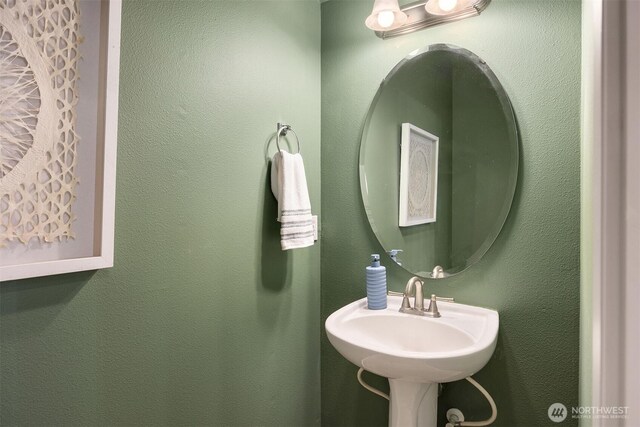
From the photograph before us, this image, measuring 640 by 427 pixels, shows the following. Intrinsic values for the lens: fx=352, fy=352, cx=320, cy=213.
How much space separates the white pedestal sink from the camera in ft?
3.32

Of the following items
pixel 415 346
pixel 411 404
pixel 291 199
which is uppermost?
pixel 291 199

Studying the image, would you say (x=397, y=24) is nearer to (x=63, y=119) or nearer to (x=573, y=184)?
(x=573, y=184)

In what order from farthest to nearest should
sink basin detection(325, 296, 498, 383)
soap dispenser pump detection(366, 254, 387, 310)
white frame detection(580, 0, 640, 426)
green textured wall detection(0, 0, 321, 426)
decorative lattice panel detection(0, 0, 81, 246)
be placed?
soap dispenser pump detection(366, 254, 387, 310) < sink basin detection(325, 296, 498, 383) < green textured wall detection(0, 0, 321, 426) < decorative lattice panel detection(0, 0, 81, 246) < white frame detection(580, 0, 640, 426)

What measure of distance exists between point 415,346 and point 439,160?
0.75 metres

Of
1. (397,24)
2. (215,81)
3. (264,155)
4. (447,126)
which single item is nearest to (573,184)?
(447,126)

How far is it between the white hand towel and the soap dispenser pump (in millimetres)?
293

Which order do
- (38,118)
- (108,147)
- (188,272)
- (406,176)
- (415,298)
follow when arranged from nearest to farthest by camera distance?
(38,118)
(108,147)
(188,272)
(415,298)
(406,176)

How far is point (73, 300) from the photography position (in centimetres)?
85

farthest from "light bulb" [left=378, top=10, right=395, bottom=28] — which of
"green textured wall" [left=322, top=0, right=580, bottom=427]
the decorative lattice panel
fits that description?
the decorative lattice panel

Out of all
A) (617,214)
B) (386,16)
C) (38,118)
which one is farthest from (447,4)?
(38,118)

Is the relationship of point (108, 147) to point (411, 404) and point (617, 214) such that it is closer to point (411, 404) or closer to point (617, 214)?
point (617, 214)

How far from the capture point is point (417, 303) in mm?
1380

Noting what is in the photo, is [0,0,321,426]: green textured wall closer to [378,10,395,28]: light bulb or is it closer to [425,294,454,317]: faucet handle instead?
[378,10,395,28]: light bulb

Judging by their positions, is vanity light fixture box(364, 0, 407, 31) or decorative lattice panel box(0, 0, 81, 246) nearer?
decorative lattice panel box(0, 0, 81, 246)
